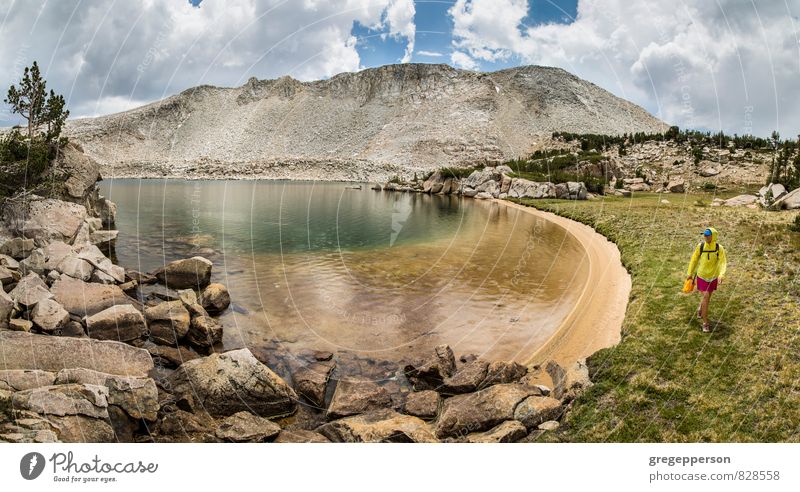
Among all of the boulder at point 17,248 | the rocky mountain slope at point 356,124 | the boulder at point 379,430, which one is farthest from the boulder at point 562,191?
the rocky mountain slope at point 356,124

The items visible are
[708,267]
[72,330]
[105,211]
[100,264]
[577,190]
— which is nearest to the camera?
[708,267]

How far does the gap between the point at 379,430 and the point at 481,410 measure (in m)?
2.09

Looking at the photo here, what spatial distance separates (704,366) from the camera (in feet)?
28.7

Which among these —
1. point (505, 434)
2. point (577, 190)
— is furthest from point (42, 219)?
point (577, 190)

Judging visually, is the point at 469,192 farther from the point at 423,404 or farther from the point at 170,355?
the point at 423,404

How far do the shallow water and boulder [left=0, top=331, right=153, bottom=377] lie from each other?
3125 millimetres

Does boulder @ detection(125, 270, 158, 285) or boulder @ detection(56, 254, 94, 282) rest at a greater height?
boulder @ detection(56, 254, 94, 282)

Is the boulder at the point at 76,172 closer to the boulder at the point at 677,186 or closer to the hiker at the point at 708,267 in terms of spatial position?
the hiker at the point at 708,267

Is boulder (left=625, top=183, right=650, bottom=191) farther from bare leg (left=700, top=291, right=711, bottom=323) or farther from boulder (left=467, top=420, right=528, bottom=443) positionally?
boulder (left=467, top=420, right=528, bottom=443)

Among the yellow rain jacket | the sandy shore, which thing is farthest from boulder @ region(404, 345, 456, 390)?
the yellow rain jacket

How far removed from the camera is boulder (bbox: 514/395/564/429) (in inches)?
320

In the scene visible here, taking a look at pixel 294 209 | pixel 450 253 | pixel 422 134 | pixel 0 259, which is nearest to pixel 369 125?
pixel 422 134

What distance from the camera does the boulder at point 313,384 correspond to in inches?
417
